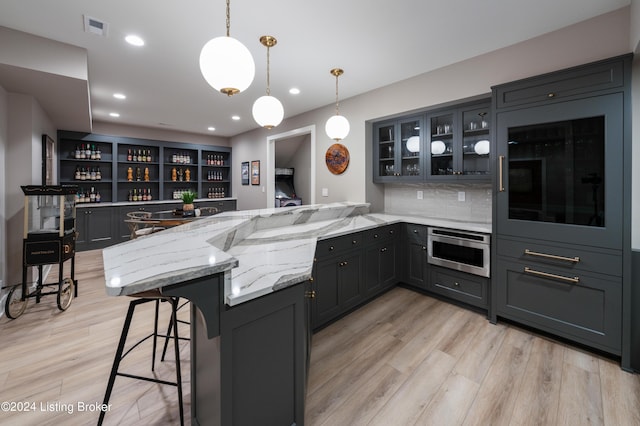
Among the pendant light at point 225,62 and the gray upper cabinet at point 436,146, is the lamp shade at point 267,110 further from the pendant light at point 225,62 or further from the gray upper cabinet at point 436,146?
the gray upper cabinet at point 436,146

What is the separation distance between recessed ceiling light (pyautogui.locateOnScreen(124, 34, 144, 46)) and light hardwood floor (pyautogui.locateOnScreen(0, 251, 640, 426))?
2.72m

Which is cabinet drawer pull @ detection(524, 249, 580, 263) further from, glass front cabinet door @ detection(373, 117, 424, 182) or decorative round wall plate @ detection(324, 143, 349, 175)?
decorative round wall plate @ detection(324, 143, 349, 175)

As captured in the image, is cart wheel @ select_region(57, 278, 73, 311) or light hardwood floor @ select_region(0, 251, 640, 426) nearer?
light hardwood floor @ select_region(0, 251, 640, 426)

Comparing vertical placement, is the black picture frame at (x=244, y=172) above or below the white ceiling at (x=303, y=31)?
below

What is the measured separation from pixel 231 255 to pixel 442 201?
3.12 metres

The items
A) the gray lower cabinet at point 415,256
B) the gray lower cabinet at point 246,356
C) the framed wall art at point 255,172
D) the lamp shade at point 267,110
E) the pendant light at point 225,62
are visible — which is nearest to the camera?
the gray lower cabinet at point 246,356

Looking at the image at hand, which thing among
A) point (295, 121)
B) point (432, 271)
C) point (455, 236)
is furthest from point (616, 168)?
point (295, 121)

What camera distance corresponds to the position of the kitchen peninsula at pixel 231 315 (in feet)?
3.34

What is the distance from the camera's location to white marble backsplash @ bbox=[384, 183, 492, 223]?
3418 millimetres

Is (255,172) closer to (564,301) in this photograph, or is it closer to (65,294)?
(65,294)

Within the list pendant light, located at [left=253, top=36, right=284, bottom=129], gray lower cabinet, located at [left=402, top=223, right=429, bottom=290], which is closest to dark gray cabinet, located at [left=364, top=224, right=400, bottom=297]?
gray lower cabinet, located at [left=402, top=223, right=429, bottom=290]

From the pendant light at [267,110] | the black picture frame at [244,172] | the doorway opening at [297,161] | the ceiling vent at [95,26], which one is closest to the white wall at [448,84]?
the doorway opening at [297,161]

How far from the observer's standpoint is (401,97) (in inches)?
146

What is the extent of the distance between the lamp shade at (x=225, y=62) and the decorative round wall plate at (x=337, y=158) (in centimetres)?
281
